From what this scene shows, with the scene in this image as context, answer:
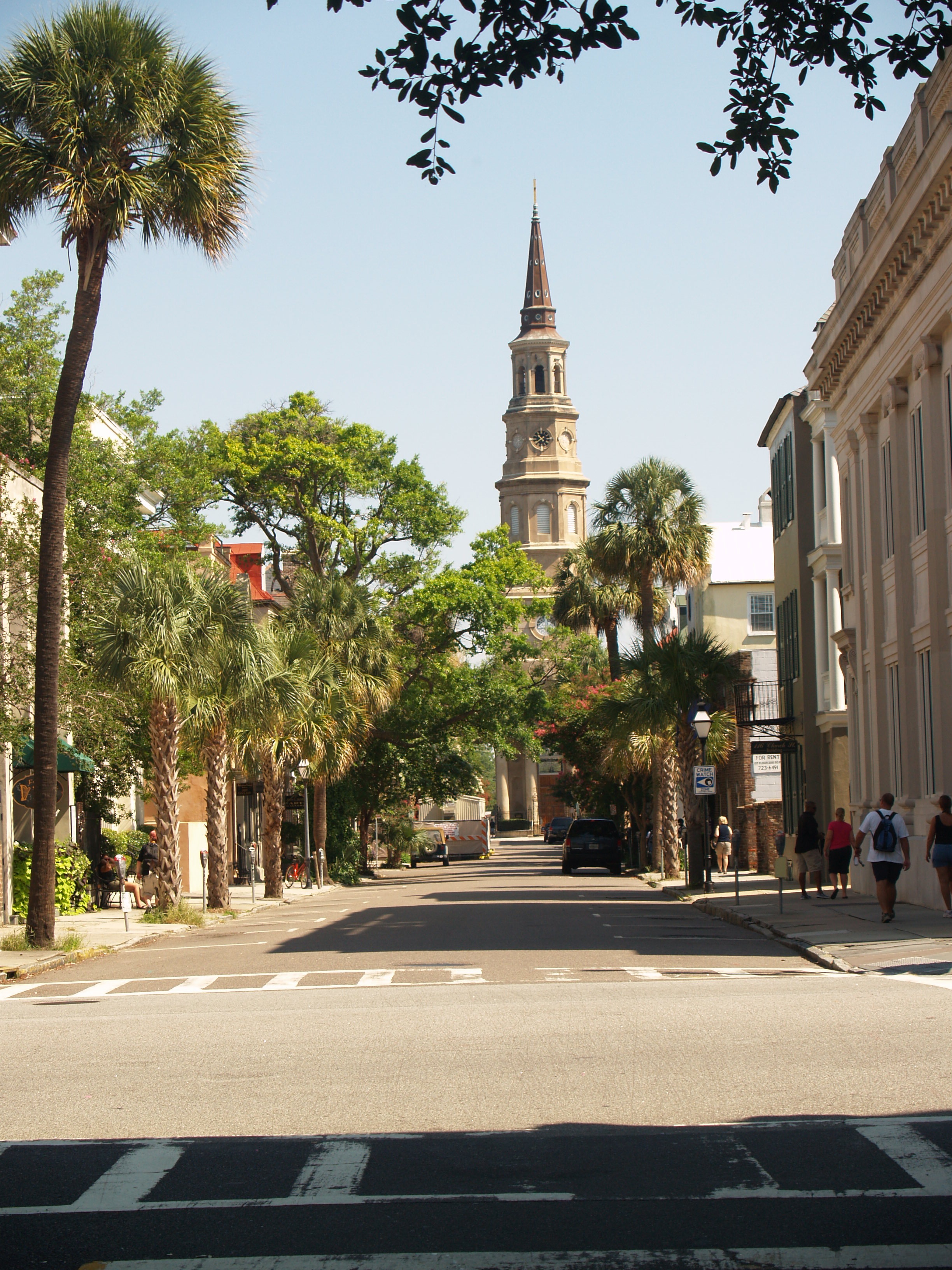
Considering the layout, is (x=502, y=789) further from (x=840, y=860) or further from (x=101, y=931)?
(x=101, y=931)

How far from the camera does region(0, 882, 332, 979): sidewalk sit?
18500 mm

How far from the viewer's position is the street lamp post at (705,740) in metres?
31.2

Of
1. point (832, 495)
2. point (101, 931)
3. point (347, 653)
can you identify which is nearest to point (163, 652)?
point (101, 931)

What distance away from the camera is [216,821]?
30.0m

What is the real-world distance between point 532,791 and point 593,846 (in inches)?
3510

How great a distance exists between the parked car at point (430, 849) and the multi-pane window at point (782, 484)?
111ft

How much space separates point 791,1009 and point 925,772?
540 inches

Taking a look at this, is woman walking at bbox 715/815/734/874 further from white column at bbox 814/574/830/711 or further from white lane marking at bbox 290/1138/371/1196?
white lane marking at bbox 290/1138/371/1196

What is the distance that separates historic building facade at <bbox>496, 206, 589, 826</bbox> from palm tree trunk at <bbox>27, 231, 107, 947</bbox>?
348 feet

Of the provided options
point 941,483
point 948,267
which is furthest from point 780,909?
point 948,267

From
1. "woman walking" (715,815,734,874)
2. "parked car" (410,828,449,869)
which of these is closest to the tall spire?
"parked car" (410,828,449,869)

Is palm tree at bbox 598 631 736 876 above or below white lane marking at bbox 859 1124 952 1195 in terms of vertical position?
above

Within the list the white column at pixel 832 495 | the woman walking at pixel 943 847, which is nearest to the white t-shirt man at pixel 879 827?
the woman walking at pixel 943 847

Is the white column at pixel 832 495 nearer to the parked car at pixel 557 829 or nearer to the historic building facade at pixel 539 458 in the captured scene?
the parked car at pixel 557 829
